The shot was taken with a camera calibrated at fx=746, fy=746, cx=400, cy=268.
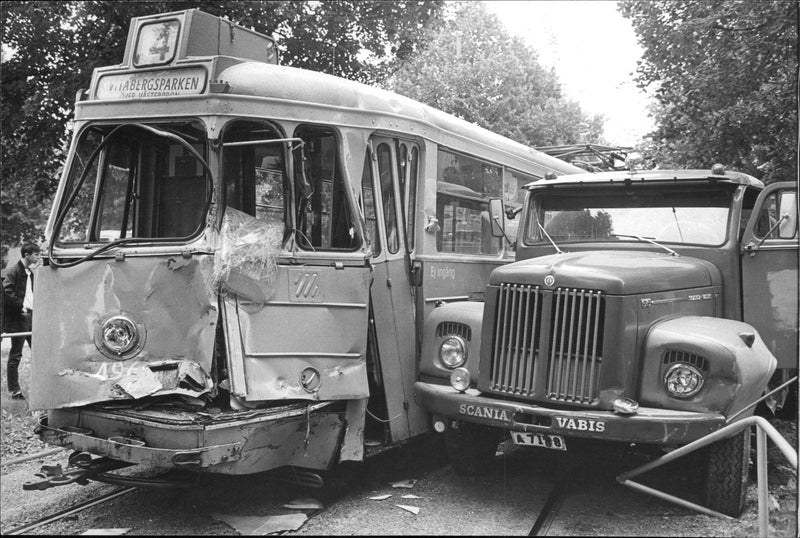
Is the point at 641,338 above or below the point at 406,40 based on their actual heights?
below

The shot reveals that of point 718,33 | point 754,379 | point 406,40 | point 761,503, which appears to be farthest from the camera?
point 406,40

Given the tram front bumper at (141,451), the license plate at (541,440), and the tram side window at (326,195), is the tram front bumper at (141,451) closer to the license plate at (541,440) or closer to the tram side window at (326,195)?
the tram side window at (326,195)

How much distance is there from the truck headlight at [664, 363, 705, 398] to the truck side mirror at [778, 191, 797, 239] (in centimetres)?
188

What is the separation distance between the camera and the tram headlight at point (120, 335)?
5.12m

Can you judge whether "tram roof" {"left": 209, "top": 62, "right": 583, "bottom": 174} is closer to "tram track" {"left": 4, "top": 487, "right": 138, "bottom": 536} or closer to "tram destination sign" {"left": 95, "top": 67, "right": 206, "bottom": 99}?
"tram destination sign" {"left": 95, "top": 67, "right": 206, "bottom": 99}

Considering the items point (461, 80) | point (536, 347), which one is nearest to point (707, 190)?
point (536, 347)

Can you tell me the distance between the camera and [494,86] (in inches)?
961

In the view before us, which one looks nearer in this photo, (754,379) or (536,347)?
(754,379)

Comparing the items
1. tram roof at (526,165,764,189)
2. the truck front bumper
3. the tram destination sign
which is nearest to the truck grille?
the truck front bumper

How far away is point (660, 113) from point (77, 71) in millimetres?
8212

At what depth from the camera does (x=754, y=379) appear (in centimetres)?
488

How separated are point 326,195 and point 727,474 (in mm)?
3444

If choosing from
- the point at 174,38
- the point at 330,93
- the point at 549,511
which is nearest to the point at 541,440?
the point at 549,511

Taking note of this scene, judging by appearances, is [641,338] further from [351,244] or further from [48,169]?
[48,169]
